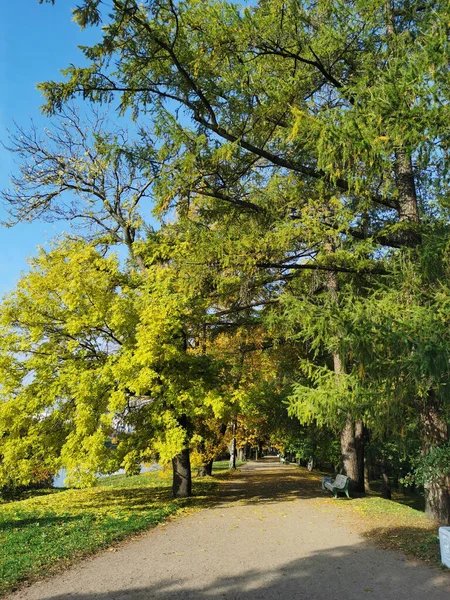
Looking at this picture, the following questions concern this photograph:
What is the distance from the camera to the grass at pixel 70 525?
6.15m

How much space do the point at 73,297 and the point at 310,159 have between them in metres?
5.98

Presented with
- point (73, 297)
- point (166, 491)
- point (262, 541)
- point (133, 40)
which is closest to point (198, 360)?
point (73, 297)

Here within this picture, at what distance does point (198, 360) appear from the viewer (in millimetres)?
11578

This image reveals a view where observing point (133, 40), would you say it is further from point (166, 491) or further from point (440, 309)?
point (166, 491)

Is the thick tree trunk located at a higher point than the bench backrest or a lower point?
higher

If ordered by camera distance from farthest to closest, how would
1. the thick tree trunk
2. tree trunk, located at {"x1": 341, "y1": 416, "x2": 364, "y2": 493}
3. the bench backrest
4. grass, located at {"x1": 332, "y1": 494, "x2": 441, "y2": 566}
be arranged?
tree trunk, located at {"x1": 341, "y1": 416, "x2": 364, "y2": 493}, the bench backrest, the thick tree trunk, grass, located at {"x1": 332, "y1": 494, "x2": 441, "y2": 566}

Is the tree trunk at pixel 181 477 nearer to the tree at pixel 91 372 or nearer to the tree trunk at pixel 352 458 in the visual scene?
the tree at pixel 91 372

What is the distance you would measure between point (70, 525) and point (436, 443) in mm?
7015

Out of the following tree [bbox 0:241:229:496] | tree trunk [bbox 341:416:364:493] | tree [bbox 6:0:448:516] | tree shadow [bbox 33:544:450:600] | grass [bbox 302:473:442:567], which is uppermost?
tree [bbox 6:0:448:516]

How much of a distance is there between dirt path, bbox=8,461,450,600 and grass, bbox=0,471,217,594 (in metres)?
0.37

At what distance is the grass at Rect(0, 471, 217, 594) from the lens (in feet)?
20.2

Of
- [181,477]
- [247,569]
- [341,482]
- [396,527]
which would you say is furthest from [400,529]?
[181,477]

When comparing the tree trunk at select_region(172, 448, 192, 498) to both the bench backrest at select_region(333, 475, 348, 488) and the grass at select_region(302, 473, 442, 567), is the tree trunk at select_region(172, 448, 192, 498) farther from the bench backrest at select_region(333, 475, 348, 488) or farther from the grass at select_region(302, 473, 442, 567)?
the bench backrest at select_region(333, 475, 348, 488)

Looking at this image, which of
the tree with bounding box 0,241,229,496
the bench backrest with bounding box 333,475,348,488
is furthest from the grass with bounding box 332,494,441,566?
the tree with bounding box 0,241,229,496
